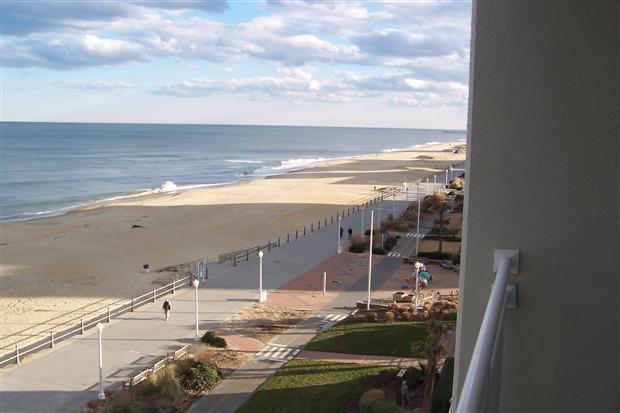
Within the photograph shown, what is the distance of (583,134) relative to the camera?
2.41 m

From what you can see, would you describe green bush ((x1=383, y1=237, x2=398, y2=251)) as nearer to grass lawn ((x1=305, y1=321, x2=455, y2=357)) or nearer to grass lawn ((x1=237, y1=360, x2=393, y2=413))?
grass lawn ((x1=305, y1=321, x2=455, y2=357))

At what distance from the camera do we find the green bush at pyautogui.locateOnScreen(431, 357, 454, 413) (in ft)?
36.6

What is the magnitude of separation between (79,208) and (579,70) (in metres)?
55.7

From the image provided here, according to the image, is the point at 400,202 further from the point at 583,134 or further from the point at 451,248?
the point at 583,134

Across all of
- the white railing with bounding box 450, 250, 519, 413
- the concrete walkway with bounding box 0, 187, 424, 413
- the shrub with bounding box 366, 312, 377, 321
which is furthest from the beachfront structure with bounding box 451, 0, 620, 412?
the shrub with bounding box 366, 312, 377, 321

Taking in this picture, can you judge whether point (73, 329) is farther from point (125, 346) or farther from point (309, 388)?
point (309, 388)

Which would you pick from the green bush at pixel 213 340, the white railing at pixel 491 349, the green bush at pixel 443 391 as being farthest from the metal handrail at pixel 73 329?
the white railing at pixel 491 349

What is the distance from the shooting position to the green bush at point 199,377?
46.0ft

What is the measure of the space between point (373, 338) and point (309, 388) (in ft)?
12.7

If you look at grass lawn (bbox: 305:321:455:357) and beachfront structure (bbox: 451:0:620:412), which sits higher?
beachfront structure (bbox: 451:0:620:412)

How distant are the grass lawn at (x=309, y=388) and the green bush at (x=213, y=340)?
2372 mm

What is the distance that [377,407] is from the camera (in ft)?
35.6

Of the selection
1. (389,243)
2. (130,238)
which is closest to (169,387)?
(389,243)

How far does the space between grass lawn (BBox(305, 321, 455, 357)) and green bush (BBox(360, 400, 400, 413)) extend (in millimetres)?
4162
